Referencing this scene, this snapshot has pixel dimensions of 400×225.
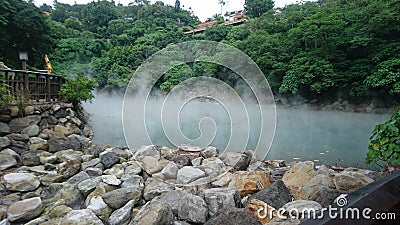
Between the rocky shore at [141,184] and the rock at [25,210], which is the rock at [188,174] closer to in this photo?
the rocky shore at [141,184]

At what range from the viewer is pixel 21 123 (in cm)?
360

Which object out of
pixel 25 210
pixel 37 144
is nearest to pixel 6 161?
pixel 37 144

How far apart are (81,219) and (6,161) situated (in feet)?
5.86

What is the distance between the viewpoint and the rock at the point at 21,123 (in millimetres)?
3504

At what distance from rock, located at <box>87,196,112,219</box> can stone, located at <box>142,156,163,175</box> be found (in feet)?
2.41

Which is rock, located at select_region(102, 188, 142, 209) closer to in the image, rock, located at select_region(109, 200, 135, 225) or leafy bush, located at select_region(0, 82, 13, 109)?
rock, located at select_region(109, 200, 135, 225)

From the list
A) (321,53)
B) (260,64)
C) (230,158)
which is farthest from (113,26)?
(230,158)

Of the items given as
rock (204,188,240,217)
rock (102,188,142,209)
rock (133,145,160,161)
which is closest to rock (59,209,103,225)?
rock (102,188,142,209)

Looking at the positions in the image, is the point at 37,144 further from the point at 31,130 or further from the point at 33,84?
the point at 33,84

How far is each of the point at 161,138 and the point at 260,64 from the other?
22.4ft

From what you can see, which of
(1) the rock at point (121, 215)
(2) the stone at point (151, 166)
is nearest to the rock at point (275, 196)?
(1) the rock at point (121, 215)

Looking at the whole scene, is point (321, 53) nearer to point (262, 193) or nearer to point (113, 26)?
point (262, 193)

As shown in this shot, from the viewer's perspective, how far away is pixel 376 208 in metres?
0.41

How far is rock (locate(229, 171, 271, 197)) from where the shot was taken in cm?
208
